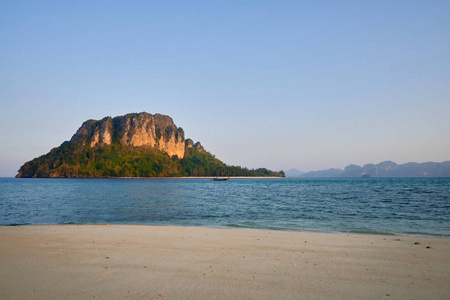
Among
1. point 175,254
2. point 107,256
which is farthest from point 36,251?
point 175,254

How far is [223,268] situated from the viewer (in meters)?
8.17

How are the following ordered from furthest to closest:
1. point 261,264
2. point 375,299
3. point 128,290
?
1. point 261,264
2. point 128,290
3. point 375,299

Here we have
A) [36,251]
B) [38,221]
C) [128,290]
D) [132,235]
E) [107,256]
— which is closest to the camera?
[128,290]

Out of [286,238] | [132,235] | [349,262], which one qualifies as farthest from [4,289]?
[286,238]

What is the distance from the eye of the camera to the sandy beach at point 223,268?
21.1ft

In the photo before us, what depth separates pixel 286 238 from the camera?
13062 millimetres

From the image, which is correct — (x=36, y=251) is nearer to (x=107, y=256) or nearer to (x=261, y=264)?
(x=107, y=256)

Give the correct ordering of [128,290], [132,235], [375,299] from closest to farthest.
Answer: [375,299] → [128,290] → [132,235]

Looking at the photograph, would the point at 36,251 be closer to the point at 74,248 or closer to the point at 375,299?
the point at 74,248

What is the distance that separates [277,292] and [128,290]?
3352mm

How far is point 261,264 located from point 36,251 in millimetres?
8100

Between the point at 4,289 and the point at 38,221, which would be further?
the point at 38,221

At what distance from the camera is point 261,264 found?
8.62 m

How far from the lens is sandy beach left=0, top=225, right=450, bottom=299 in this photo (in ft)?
21.1
